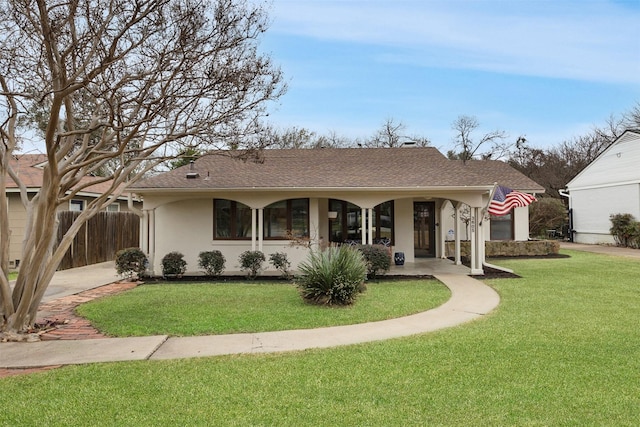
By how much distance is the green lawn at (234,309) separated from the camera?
23.1 ft

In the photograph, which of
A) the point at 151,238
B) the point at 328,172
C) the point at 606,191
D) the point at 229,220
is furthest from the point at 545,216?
the point at 151,238

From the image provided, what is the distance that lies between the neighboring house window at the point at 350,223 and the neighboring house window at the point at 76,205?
10.5 metres

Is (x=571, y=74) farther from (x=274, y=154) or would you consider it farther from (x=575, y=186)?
(x=274, y=154)

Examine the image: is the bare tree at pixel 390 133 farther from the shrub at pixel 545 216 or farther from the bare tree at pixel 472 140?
the shrub at pixel 545 216

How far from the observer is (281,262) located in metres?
12.7

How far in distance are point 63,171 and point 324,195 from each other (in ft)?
25.9

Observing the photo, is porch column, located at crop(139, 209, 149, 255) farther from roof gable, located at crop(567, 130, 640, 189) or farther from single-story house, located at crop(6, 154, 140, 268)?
roof gable, located at crop(567, 130, 640, 189)

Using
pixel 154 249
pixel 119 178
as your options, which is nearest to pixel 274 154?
pixel 154 249

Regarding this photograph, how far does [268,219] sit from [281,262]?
2114mm

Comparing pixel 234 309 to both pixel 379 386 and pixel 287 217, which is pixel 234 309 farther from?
pixel 287 217

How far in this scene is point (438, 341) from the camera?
610 centimetres

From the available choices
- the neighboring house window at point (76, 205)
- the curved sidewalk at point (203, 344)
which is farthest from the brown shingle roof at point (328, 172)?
the curved sidewalk at point (203, 344)

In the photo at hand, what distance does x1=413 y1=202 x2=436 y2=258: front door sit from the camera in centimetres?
1739

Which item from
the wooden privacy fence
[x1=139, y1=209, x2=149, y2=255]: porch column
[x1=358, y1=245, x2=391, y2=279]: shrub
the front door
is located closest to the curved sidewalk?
[x1=358, y1=245, x2=391, y2=279]: shrub
